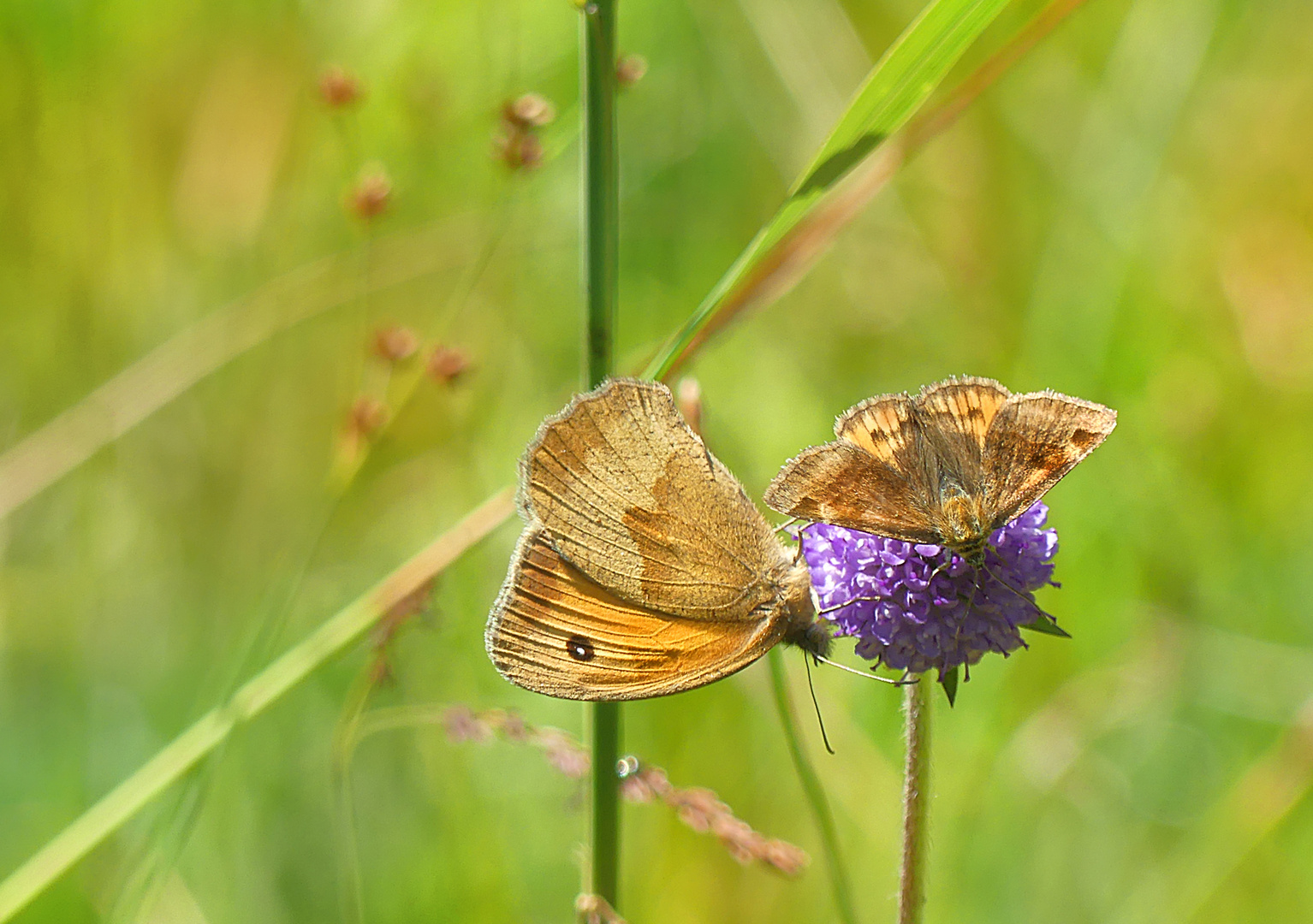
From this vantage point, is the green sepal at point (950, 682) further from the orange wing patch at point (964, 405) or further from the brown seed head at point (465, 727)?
the brown seed head at point (465, 727)

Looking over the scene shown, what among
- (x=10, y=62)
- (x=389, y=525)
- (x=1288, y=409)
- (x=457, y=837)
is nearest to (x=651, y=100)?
(x=389, y=525)

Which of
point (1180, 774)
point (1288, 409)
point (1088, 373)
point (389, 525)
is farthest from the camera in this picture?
point (389, 525)

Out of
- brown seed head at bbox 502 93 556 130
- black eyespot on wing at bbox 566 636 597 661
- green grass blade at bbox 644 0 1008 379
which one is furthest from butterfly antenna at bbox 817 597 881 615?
brown seed head at bbox 502 93 556 130

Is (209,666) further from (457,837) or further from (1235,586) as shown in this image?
(1235,586)

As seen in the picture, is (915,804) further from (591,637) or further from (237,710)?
(237,710)

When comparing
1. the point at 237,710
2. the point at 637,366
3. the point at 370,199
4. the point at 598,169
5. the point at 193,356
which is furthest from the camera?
the point at 193,356

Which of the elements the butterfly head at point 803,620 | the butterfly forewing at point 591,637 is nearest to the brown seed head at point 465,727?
the butterfly forewing at point 591,637

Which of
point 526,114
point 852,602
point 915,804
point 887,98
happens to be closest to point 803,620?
point 852,602
